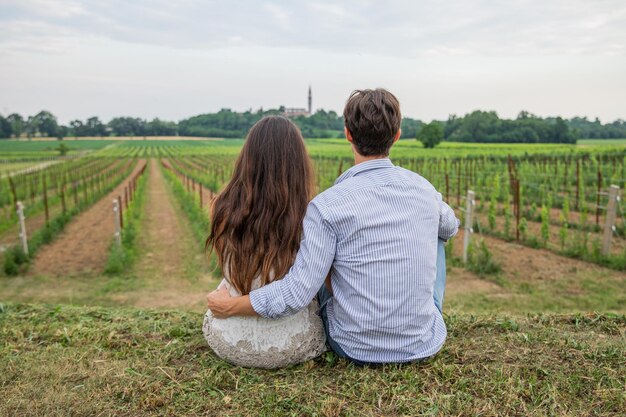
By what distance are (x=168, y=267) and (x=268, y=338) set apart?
700 centimetres

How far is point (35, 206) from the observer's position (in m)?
15.5

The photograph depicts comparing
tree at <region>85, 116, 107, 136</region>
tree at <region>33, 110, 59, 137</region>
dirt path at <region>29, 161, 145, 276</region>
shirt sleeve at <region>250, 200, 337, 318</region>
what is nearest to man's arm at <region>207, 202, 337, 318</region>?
shirt sleeve at <region>250, 200, 337, 318</region>

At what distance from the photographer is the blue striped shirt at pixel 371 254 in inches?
80.1

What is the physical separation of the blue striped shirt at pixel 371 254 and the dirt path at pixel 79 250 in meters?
7.34

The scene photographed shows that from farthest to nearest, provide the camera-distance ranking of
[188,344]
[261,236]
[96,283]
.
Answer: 1. [96,283]
2. [188,344]
3. [261,236]

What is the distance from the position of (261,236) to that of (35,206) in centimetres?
1563

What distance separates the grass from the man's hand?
30 centimetres

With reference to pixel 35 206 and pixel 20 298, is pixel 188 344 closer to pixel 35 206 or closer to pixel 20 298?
pixel 20 298

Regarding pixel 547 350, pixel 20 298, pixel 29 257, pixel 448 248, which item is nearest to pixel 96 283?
pixel 20 298

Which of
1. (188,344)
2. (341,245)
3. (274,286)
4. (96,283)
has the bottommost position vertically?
(96,283)

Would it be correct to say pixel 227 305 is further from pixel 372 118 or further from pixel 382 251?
pixel 372 118

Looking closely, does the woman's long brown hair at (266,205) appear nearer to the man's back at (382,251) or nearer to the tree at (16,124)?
the man's back at (382,251)

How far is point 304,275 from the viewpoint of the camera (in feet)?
6.70

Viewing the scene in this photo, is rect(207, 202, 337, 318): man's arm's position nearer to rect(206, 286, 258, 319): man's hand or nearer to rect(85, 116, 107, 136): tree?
rect(206, 286, 258, 319): man's hand
